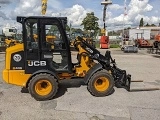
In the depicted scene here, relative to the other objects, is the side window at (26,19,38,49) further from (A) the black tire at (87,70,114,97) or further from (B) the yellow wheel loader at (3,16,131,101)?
(A) the black tire at (87,70,114,97)

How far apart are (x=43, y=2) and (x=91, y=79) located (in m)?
18.0

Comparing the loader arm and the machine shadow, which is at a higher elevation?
the loader arm

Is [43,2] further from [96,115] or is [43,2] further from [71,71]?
[96,115]

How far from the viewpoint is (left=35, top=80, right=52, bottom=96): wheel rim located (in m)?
7.58

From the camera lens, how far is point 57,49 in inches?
314

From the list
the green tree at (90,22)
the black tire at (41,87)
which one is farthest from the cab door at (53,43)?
the green tree at (90,22)

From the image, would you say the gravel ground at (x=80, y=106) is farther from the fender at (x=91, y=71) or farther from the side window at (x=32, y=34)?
the side window at (x=32, y=34)

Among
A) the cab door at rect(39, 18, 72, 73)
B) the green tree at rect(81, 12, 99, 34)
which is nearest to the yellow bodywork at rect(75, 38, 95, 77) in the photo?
the cab door at rect(39, 18, 72, 73)

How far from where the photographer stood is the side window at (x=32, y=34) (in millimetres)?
7789

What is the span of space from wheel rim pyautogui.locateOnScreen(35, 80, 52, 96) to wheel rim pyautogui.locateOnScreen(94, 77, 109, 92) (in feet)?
4.70

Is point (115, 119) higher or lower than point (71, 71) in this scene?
lower

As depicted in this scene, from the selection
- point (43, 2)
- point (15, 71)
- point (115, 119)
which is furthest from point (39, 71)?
point (43, 2)

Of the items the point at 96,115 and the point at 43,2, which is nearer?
the point at 96,115

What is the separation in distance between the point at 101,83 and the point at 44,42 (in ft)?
7.08
